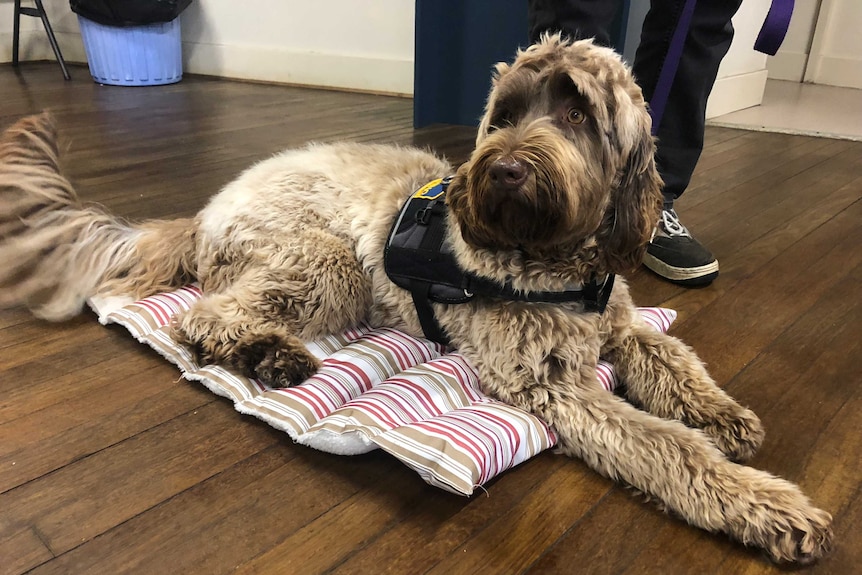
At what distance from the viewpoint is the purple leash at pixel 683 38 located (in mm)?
2166

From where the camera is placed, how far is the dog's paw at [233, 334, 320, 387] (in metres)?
1.83

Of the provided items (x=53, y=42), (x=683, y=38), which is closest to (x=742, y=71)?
(x=683, y=38)

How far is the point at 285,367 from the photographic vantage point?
184cm

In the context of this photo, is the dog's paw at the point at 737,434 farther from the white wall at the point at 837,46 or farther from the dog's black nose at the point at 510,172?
the white wall at the point at 837,46

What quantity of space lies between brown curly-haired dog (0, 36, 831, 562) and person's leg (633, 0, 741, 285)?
33.4 inches

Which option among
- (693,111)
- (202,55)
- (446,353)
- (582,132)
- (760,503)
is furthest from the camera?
(202,55)

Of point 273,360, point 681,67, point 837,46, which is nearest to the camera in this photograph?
point 273,360

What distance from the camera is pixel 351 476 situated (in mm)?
1562

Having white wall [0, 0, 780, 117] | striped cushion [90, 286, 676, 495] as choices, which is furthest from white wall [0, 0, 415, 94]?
striped cushion [90, 286, 676, 495]

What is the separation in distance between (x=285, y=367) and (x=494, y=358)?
577 millimetres

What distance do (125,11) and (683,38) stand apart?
5.38m

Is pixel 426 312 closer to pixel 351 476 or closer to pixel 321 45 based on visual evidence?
pixel 351 476

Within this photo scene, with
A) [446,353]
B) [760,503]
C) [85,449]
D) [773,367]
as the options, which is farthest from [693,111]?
[85,449]

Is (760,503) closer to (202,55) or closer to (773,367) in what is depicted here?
(773,367)
